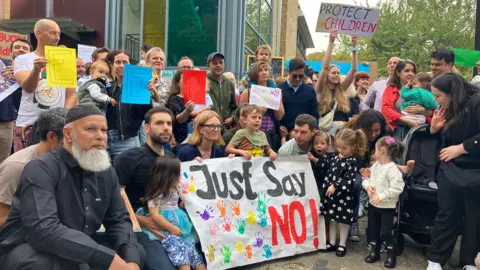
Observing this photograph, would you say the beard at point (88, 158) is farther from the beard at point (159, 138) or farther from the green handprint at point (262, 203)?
the green handprint at point (262, 203)

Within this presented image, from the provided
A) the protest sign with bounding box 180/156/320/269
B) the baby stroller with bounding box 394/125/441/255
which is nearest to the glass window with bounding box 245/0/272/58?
the protest sign with bounding box 180/156/320/269

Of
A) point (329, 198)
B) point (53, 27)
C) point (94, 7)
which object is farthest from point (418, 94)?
point (94, 7)

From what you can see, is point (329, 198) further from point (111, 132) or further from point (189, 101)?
point (111, 132)

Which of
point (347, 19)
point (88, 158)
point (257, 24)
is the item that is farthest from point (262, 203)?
point (257, 24)

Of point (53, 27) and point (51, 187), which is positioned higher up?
point (53, 27)

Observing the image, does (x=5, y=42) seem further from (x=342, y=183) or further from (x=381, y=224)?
(x=381, y=224)

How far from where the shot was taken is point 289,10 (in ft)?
95.6

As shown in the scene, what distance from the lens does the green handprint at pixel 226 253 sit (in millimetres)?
4409

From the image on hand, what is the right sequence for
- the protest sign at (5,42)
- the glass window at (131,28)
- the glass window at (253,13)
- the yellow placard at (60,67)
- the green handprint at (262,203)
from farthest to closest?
the glass window at (253,13), the glass window at (131,28), the protest sign at (5,42), the green handprint at (262,203), the yellow placard at (60,67)

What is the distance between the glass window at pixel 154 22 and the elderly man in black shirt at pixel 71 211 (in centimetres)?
953

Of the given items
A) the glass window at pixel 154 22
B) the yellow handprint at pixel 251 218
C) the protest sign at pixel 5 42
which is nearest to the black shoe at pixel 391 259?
the yellow handprint at pixel 251 218

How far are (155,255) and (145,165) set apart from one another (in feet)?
2.70

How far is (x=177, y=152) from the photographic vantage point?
5.11m

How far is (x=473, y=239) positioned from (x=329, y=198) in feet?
4.75
